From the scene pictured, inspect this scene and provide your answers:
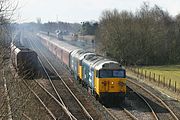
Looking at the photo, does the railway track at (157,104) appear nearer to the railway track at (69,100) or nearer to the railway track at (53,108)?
the railway track at (69,100)

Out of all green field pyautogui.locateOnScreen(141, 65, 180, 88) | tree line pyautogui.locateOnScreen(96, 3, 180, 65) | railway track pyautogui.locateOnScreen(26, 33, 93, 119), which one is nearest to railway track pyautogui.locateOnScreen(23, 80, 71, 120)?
railway track pyautogui.locateOnScreen(26, 33, 93, 119)

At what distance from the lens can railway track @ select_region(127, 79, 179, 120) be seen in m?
22.2

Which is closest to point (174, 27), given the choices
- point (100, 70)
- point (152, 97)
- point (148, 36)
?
point (148, 36)

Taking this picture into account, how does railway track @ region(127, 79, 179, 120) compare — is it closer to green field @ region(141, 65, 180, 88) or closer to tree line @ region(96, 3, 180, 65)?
green field @ region(141, 65, 180, 88)

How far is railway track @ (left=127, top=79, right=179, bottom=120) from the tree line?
81.1 feet

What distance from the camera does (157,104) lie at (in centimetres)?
2570

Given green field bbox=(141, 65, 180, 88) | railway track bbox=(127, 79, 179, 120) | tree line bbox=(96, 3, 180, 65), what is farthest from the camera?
tree line bbox=(96, 3, 180, 65)

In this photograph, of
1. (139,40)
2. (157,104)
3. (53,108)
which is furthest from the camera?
(139,40)

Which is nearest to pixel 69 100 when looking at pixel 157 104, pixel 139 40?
pixel 157 104

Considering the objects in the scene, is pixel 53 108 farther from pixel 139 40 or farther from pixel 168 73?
pixel 139 40

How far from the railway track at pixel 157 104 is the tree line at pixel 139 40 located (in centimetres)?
2473

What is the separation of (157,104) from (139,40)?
34.0 metres

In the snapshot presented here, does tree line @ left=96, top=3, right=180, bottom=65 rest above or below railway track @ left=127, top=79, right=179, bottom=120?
above

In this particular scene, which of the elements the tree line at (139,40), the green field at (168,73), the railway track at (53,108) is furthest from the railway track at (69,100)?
the tree line at (139,40)
